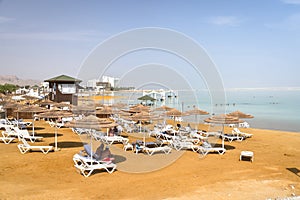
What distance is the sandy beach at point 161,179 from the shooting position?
19.1 feet

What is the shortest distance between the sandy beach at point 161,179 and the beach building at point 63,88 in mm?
13502

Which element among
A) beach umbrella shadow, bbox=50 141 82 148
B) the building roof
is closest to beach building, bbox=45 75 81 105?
the building roof

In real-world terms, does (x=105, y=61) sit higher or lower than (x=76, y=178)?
higher

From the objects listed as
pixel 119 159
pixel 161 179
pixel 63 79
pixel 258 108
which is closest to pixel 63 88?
pixel 63 79

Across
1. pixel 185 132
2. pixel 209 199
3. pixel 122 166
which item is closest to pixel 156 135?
pixel 185 132

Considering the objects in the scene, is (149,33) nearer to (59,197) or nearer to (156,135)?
(156,135)

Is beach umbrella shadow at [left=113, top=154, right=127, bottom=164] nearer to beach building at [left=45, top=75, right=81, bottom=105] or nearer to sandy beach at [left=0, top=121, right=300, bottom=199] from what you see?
sandy beach at [left=0, top=121, right=300, bottom=199]

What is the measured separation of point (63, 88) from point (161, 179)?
810 inches

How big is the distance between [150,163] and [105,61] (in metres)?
5.47

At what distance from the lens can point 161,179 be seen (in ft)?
22.7

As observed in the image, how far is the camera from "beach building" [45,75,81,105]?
75.7ft

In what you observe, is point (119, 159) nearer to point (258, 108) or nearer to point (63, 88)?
point (63, 88)

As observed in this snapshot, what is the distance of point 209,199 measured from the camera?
18.2ft

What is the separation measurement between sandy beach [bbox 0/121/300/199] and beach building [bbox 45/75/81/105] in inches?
532
